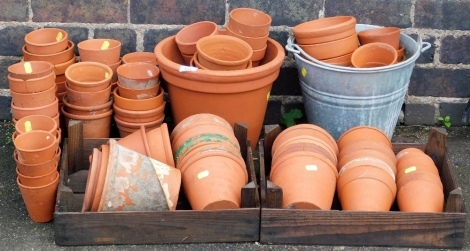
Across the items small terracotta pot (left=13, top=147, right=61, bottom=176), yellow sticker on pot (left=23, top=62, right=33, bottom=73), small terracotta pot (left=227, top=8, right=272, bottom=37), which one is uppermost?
small terracotta pot (left=227, top=8, right=272, bottom=37)

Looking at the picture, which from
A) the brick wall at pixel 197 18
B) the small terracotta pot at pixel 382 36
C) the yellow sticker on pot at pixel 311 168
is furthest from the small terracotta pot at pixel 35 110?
the small terracotta pot at pixel 382 36

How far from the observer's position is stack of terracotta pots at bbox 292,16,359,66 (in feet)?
10.4

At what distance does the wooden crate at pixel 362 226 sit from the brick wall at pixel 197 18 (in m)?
1.12

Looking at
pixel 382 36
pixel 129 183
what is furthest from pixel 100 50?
pixel 382 36

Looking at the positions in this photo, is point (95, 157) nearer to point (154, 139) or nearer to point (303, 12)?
point (154, 139)

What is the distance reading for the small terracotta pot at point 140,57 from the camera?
337 centimetres

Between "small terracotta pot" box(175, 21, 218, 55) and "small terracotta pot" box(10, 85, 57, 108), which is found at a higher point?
"small terracotta pot" box(175, 21, 218, 55)

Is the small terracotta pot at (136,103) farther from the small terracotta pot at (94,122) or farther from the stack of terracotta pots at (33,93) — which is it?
the stack of terracotta pots at (33,93)

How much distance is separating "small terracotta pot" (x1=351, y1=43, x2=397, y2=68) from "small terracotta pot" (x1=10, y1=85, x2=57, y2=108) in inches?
51.6

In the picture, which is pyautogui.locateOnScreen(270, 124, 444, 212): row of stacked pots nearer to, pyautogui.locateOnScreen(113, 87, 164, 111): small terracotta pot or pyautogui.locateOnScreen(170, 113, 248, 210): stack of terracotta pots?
pyautogui.locateOnScreen(170, 113, 248, 210): stack of terracotta pots

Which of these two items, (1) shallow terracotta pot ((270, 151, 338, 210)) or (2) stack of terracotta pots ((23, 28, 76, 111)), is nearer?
(1) shallow terracotta pot ((270, 151, 338, 210))

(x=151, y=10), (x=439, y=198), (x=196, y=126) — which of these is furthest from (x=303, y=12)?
(x=439, y=198)

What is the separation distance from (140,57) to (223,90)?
54 centimetres

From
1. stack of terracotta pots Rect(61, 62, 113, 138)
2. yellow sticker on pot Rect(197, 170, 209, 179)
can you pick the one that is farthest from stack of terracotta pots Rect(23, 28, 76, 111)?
yellow sticker on pot Rect(197, 170, 209, 179)
